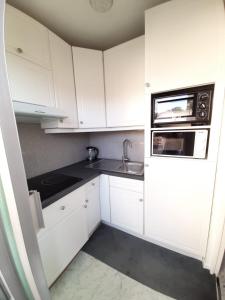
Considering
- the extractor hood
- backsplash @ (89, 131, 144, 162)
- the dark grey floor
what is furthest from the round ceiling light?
the dark grey floor

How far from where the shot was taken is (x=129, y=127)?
171 centimetres

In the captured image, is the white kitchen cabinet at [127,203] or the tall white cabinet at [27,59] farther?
the white kitchen cabinet at [127,203]

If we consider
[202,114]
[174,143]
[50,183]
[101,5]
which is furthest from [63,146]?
[202,114]

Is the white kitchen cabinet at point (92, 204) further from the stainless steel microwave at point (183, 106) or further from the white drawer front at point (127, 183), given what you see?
the stainless steel microwave at point (183, 106)

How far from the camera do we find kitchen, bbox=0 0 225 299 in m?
1.08

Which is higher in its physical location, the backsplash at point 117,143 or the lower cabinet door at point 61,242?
the backsplash at point 117,143

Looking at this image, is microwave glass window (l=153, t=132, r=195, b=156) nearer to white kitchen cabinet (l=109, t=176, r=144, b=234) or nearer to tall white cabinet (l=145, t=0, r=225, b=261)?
tall white cabinet (l=145, t=0, r=225, b=261)

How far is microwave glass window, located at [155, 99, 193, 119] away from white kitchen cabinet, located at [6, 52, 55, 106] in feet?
3.57

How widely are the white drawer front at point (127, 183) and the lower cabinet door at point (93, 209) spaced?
0.24 meters

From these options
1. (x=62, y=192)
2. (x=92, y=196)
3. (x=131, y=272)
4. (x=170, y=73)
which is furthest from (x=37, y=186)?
(x=170, y=73)

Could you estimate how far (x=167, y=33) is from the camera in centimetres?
114

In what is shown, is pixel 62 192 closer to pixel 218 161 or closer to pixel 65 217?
pixel 65 217

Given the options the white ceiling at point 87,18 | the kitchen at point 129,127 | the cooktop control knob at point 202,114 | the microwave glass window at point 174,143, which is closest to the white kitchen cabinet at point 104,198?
the kitchen at point 129,127

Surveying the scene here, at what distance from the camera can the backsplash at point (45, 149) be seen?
58.7 inches
